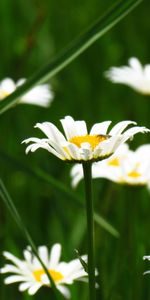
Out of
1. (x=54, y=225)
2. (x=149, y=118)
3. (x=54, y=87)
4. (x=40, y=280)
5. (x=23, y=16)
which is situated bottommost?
(x=40, y=280)

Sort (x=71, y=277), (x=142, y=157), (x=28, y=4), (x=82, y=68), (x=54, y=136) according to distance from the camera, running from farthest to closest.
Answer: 1. (x=28, y=4)
2. (x=82, y=68)
3. (x=142, y=157)
4. (x=71, y=277)
5. (x=54, y=136)

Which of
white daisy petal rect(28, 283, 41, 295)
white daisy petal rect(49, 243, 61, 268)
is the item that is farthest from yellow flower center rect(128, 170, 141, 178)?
white daisy petal rect(28, 283, 41, 295)

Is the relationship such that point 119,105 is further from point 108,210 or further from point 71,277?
point 71,277

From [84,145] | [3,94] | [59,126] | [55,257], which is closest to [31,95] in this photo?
[3,94]

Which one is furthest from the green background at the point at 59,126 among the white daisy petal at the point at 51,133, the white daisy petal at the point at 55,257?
the white daisy petal at the point at 51,133

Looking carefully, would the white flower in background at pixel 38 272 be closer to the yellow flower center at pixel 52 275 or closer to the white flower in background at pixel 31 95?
the yellow flower center at pixel 52 275

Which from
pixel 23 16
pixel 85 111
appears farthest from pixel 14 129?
pixel 23 16

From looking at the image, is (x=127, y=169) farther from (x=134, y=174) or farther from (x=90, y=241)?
(x=90, y=241)

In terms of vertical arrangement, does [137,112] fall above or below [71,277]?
above
